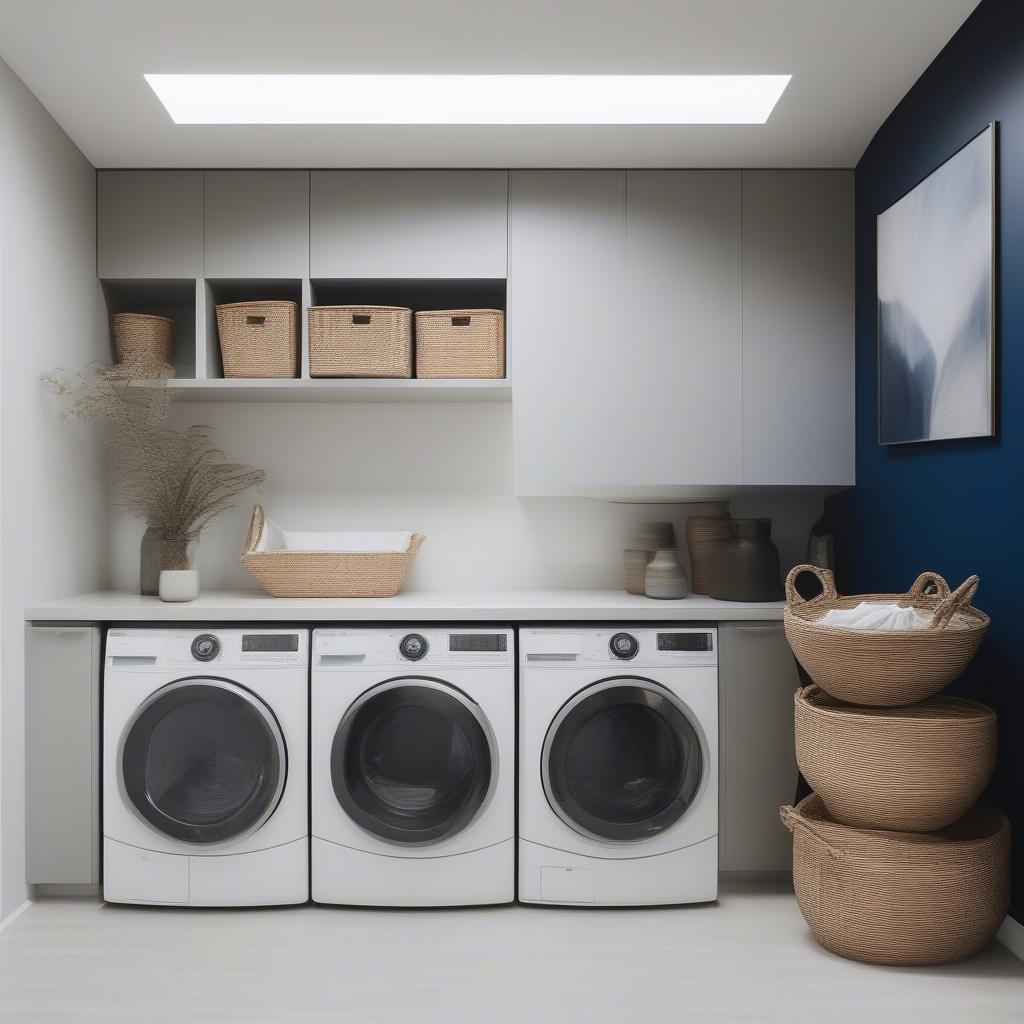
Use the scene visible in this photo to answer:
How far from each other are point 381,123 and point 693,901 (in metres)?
2.57

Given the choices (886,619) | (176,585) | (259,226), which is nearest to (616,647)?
(886,619)

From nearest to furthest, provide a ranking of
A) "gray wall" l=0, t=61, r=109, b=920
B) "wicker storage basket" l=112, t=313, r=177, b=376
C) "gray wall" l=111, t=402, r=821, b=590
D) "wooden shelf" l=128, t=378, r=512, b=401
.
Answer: "gray wall" l=0, t=61, r=109, b=920 < "wooden shelf" l=128, t=378, r=512, b=401 < "wicker storage basket" l=112, t=313, r=177, b=376 < "gray wall" l=111, t=402, r=821, b=590

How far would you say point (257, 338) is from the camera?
292 centimetres

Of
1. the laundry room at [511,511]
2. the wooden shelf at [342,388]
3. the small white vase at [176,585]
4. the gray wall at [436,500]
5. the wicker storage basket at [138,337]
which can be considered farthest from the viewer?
the gray wall at [436,500]

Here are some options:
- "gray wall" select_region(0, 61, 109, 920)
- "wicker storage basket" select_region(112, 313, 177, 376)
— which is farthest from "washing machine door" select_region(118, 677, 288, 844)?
"wicker storage basket" select_region(112, 313, 177, 376)

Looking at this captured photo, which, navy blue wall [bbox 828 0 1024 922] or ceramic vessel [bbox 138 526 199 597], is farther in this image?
ceramic vessel [bbox 138 526 199 597]

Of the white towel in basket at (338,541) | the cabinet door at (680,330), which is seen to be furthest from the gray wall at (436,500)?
the cabinet door at (680,330)

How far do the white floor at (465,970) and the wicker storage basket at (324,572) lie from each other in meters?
0.99

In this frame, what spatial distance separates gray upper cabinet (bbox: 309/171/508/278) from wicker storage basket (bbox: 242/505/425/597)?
0.98 metres

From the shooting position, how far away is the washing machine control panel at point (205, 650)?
2.56m

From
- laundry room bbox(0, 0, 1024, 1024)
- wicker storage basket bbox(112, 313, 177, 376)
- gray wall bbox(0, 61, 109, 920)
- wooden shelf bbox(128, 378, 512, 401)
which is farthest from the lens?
wicker storage basket bbox(112, 313, 177, 376)

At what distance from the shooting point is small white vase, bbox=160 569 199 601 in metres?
2.76

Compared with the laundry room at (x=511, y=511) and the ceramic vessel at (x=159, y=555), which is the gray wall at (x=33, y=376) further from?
the ceramic vessel at (x=159, y=555)

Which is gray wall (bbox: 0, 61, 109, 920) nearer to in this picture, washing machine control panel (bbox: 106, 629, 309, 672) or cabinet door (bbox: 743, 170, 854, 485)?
washing machine control panel (bbox: 106, 629, 309, 672)
